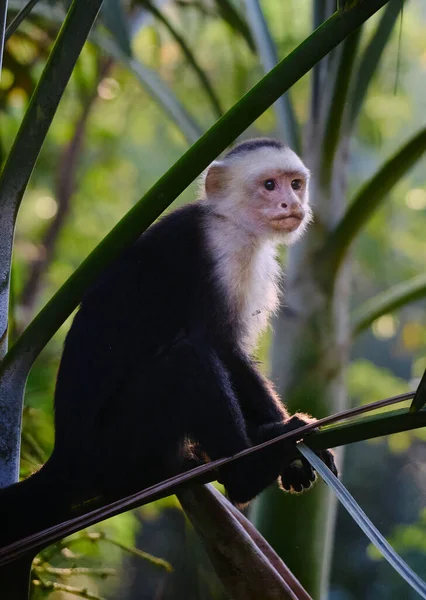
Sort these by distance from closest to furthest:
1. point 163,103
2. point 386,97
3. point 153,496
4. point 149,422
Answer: point 153,496 → point 149,422 → point 163,103 → point 386,97

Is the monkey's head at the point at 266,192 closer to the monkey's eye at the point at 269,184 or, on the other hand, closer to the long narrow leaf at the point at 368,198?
the monkey's eye at the point at 269,184

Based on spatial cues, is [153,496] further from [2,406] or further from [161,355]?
[161,355]

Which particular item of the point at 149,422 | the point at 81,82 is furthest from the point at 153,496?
the point at 81,82

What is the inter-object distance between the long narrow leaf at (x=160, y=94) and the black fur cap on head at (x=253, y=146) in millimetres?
140

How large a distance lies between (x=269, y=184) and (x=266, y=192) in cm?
3

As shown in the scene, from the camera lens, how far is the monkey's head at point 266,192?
257 centimetres

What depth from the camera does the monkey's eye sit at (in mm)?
2643

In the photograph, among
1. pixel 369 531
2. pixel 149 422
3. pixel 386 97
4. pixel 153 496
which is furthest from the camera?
pixel 386 97

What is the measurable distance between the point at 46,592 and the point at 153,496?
880mm

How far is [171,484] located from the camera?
1.31 m

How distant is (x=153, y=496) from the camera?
1.36 m

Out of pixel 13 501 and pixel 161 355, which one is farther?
pixel 161 355

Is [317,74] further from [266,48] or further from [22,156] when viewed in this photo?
[22,156]

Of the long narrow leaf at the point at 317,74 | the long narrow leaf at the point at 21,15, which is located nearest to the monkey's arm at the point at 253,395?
the long narrow leaf at the point at 317,74
